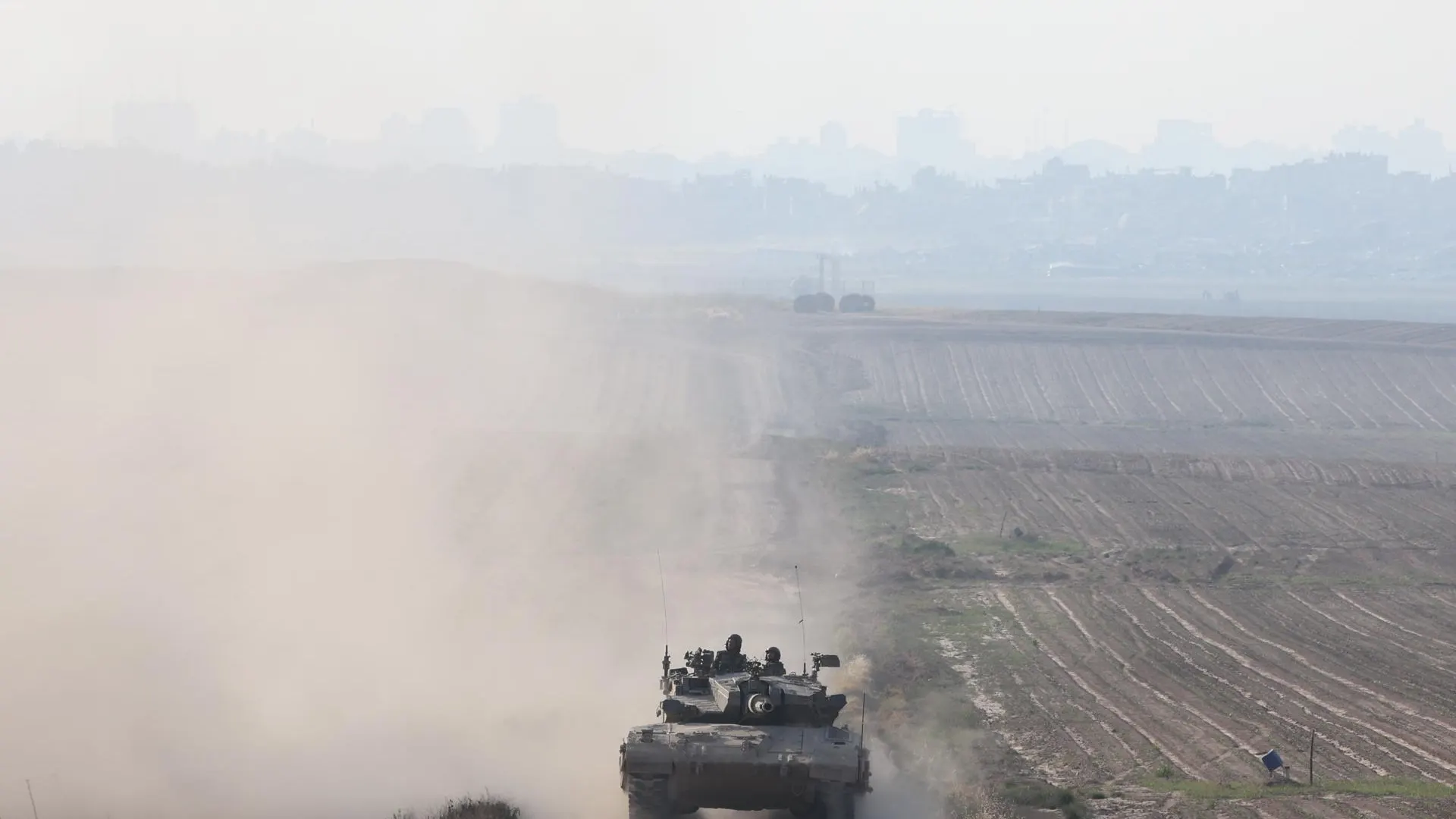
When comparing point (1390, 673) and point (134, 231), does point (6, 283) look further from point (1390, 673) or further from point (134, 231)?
point (1390, 673)

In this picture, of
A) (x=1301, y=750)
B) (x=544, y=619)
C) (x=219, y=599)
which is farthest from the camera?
(x=544, y=619)

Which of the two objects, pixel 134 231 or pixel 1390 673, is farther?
pixel 134 231

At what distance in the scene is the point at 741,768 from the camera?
77.3ft

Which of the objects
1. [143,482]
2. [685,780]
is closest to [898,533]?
[143,482]

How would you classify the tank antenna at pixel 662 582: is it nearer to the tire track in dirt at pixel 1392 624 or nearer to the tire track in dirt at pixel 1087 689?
the tire track in dirt at pixel 1087 689

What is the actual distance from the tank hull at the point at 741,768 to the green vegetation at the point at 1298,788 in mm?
7613

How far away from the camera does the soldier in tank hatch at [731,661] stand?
2820 centimetres

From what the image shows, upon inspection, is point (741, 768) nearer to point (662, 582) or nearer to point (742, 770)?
point (742, 770)

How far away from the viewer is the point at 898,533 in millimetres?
61219

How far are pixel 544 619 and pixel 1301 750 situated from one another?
18419mm

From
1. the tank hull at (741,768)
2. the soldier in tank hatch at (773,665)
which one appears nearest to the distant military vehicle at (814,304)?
the soldier in tank hatch at (773,665)

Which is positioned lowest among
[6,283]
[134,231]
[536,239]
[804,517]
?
[804,517]

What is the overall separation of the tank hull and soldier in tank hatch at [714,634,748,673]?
406 cm

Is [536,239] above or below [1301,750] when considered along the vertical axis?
above
